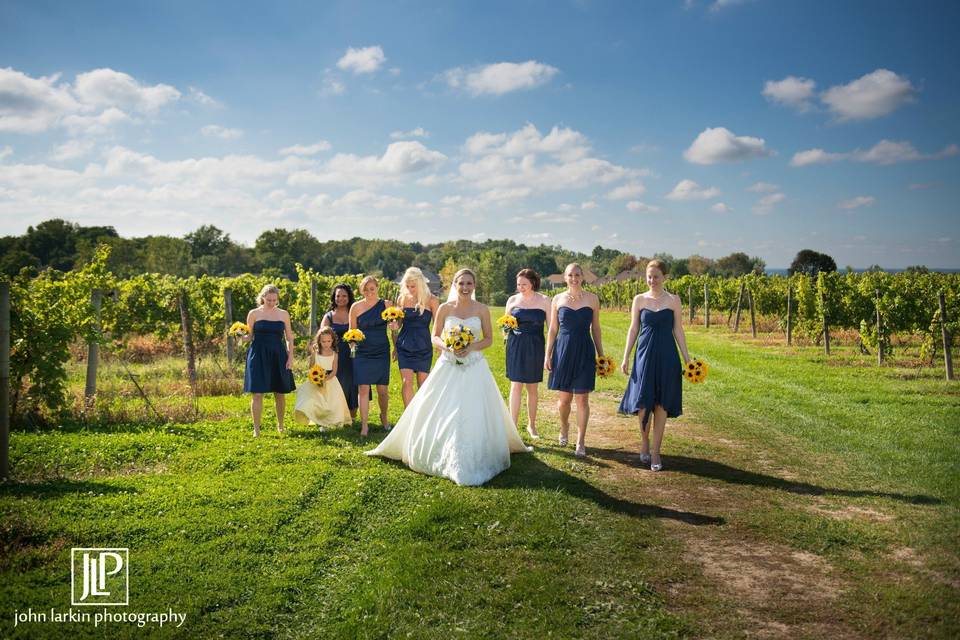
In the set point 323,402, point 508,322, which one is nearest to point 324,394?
point 323,402

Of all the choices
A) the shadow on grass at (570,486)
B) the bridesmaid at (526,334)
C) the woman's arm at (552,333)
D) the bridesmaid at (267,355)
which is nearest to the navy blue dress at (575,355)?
the woman's arm at (552,333)

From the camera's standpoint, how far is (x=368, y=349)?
7637mm

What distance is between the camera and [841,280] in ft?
60.1

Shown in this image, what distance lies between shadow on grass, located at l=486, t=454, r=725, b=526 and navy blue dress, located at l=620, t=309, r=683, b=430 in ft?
3.80

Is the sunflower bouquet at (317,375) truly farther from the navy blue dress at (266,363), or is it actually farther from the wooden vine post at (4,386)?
the wooden vine post at (4,386)

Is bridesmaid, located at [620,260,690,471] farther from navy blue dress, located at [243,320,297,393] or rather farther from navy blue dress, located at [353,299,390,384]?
navy blue dress, located at [243,320,297,393]

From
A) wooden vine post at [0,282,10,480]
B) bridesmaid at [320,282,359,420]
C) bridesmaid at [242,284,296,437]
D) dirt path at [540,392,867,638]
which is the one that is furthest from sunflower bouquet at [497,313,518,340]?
wooden vine post at [0,282,10,480]

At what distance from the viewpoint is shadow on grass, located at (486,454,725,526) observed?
16.9 feet

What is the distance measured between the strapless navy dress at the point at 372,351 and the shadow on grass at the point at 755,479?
313 cm

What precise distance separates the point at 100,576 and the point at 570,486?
3874mm

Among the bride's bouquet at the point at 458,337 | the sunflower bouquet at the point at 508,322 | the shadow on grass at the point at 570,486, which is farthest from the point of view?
the sunflower bouquet at the point at 508,322

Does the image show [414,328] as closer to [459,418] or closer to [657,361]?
[459,418]

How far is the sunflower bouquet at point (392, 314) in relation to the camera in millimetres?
7441

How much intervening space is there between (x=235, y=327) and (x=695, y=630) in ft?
22.6
